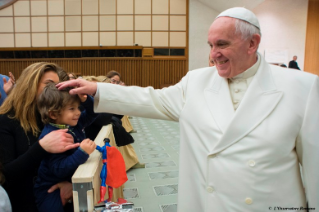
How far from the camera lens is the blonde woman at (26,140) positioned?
4.92ft

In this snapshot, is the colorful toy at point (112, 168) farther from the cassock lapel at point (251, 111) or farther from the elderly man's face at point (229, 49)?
the elderly man's face at point (229, 49)

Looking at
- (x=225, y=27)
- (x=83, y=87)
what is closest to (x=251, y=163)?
(x=225, y=27)

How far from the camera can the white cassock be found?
124 cm

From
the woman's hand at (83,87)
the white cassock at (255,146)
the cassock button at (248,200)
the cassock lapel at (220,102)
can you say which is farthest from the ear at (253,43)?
the woman's hand at (83,87)

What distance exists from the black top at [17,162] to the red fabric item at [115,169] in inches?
17.3

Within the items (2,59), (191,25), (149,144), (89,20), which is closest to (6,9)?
(2,59)

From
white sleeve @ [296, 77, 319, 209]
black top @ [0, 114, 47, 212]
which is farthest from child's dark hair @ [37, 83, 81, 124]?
white sleeve @ [296, 77, 319, 209]

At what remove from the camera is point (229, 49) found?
1.35m

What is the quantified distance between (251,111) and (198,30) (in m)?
14.0

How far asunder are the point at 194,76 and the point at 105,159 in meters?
0.80

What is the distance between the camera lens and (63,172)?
4.83 ft

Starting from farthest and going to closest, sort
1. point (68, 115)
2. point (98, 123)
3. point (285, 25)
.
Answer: point (285, 25) → point (98, 123) → point (68, 115)

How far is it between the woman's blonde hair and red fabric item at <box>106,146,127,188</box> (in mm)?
542

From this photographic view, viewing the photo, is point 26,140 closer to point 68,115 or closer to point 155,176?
point 68,115
